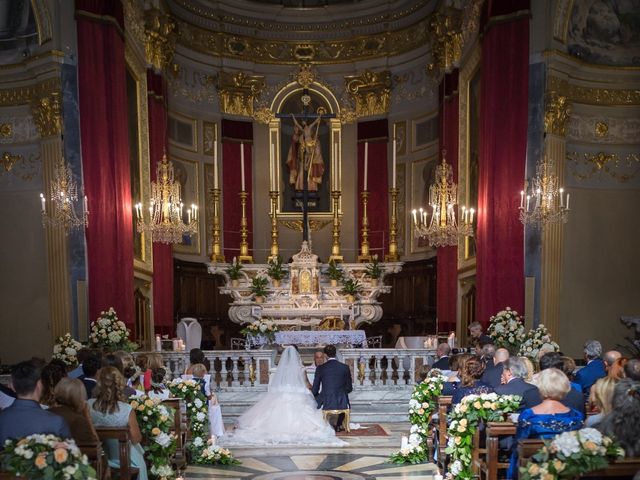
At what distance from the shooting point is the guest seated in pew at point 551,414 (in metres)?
6.14

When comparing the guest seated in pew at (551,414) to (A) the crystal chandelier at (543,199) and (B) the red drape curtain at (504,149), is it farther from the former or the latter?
(B) the red drape curtain at (504,149)

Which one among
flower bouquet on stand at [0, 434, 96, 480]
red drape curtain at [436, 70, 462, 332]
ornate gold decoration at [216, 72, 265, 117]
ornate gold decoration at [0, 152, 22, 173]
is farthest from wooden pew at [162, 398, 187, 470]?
ornate gold decoration at [216, 72, 265, 117]

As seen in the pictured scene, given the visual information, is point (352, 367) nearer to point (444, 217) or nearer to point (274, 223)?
point (444, 217)

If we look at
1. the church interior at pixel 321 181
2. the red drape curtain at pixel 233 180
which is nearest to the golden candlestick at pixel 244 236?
the church interior at pixel 321 181

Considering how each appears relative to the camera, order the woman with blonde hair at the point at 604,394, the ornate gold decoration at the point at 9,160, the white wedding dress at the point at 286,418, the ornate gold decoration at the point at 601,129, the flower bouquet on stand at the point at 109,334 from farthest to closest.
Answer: the ornate gold decoration at the point at 601,129 < the ornate gold decoration at the point at 9,160 < the flower bouquet on stand at the point at 109,334 < the white wedding dress at the point at 286,418 < the woman with blonde hair at the point at 604,394

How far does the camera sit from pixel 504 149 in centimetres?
1503

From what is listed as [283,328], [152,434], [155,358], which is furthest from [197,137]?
[152,434]

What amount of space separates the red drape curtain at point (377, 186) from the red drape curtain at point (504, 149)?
7.60 m

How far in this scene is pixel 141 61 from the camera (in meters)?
19.5

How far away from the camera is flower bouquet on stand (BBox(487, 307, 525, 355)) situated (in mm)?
13938

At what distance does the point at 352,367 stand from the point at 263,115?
11075mm

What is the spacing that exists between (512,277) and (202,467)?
727 cm

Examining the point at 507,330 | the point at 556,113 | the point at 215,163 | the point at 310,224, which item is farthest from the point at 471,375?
the point at 310,224

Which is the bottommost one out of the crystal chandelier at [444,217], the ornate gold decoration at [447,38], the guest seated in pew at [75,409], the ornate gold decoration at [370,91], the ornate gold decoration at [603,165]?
the guest seated in pew at [75,409]
